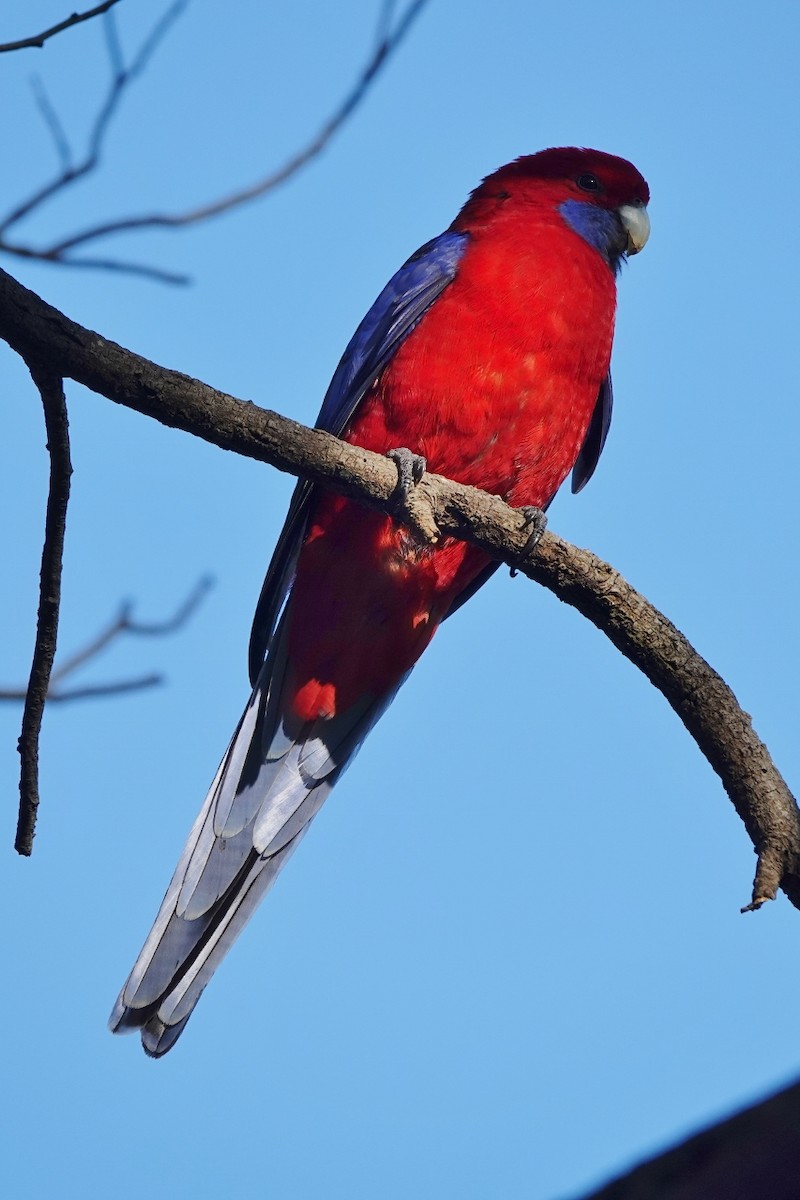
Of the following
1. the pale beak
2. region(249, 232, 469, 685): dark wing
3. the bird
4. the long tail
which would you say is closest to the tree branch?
the bird

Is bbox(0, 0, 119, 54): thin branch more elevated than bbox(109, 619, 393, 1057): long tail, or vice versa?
bbox(0, 0, 119, 54): thin branch

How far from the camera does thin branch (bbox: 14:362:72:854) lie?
2.87m

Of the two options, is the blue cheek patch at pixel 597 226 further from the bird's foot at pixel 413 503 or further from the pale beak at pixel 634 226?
the bird's foot at pixel 413 503

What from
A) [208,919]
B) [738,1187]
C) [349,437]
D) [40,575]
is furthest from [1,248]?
[738,1187]

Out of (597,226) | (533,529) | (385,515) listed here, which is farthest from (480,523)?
(597,226)

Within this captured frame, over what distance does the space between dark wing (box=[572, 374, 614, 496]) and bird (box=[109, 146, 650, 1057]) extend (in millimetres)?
382

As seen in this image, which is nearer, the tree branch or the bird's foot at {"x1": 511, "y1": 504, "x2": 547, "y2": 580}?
the tree branch

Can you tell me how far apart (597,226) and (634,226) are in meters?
0.26

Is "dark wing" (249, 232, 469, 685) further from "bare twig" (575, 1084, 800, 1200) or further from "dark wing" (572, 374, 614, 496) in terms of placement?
"bare twig" (575, 1084, 800, 1200)

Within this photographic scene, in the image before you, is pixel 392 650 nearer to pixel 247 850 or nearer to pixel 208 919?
pixel 247 850

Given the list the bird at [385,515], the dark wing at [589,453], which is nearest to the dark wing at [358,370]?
the bird at [385,515]

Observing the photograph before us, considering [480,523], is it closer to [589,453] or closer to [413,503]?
[413,503]

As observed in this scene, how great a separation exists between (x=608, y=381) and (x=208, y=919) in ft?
9.12

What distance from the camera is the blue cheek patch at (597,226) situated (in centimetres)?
513
